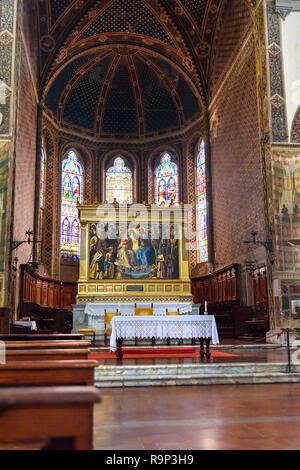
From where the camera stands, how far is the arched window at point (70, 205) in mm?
24375

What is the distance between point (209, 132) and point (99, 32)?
7.17 meters

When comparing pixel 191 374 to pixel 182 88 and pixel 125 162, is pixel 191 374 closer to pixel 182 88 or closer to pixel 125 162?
pixel 182 88

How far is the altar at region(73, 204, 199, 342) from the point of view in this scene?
15.9 meters

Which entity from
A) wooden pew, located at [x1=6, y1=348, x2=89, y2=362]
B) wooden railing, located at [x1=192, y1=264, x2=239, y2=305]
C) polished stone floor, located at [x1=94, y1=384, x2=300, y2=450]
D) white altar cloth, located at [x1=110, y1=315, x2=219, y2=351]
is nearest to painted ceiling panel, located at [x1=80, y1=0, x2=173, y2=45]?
wooden railing, located at [x1=192, y1=264, x2=239, y2=305]

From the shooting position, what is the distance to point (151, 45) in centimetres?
2345

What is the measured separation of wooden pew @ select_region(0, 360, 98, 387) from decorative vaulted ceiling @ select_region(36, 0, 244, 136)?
69.3 feet

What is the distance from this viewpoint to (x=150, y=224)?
55.4 ft

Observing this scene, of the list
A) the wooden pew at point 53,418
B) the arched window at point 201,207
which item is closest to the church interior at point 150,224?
the wooden pew at point 53,418

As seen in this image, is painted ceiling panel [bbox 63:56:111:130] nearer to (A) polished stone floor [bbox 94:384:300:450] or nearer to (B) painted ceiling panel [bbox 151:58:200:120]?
(B) painted ceiling panel [bbox 151:58:200:120]

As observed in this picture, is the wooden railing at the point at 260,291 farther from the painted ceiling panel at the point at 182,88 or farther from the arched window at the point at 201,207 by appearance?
the painted ceiling panel at the point at 182,88

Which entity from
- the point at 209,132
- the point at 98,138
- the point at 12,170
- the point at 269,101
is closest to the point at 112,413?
the point at 12,170

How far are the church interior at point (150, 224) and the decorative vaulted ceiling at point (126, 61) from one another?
87 millimetres

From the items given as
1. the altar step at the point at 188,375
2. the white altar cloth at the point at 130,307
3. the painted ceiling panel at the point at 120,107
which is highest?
the painted ceiling panel at the point at 120,107

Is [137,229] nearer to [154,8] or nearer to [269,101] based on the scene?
[269,101]
